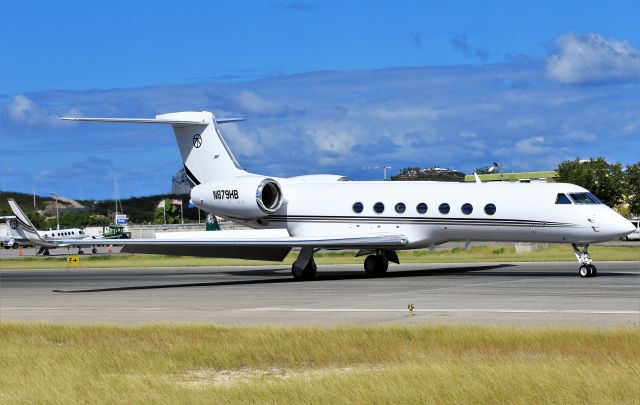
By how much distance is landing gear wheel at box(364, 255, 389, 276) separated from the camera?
1303 inches

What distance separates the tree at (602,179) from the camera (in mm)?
109125

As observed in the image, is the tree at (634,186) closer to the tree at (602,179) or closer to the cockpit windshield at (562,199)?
the tree at (602,179)

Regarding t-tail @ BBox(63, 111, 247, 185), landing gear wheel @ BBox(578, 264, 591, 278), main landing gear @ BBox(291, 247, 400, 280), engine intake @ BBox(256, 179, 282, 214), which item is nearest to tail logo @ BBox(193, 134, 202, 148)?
t-tail @ BBox(63, 111, 247, 185)

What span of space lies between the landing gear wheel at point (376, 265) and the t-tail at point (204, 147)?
229 inches

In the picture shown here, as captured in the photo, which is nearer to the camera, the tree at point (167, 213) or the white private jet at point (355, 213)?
the white private jet at point (355, 213)

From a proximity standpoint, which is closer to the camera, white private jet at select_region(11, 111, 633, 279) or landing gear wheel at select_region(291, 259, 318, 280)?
white private jet at select_region(11, 111, 633, 279)

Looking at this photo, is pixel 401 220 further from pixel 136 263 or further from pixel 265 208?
pixel 136 263

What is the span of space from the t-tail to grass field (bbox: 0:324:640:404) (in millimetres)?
18167

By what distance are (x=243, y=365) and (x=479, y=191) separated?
1809 centimetres

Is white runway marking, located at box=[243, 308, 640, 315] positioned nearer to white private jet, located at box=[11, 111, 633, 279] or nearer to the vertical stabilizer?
white private jet, located at box=[11, 111, 633, 279]

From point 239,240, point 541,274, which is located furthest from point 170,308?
point 541,274

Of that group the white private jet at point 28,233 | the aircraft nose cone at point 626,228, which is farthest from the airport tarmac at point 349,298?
the white private jet at point 28,233

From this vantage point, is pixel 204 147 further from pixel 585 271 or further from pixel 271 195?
pixel 585 271

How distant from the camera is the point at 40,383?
471 inches
